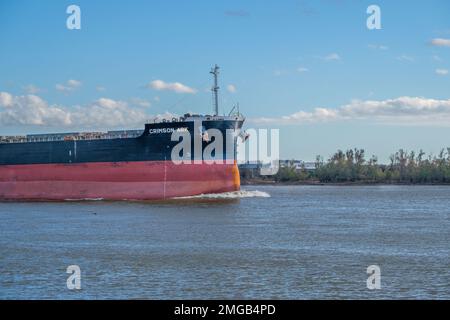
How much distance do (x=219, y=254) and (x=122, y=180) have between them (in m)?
17.0

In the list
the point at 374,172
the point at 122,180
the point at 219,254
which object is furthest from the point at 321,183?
the point at 219,254

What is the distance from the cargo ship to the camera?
1267 inches

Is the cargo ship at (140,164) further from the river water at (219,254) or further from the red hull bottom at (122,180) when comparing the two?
the river water at (219,254)

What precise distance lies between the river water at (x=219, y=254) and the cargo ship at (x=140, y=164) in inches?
168

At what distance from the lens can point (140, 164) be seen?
1286 inches

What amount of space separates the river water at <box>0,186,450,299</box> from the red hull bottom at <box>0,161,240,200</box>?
4.15m

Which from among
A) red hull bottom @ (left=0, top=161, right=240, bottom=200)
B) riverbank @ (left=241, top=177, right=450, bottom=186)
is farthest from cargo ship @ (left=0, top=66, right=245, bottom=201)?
riverbank @ (left=241, top=177, right=450, bottom=186)

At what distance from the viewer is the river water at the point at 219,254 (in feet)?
41.8

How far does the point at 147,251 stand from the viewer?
56.0 ft

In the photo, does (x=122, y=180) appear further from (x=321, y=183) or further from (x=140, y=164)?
(x=321, y=183)

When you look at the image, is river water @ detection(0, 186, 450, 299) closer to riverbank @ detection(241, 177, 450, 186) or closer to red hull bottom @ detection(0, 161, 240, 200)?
red hull bottom @ detection(0, 161, 240, 200)
